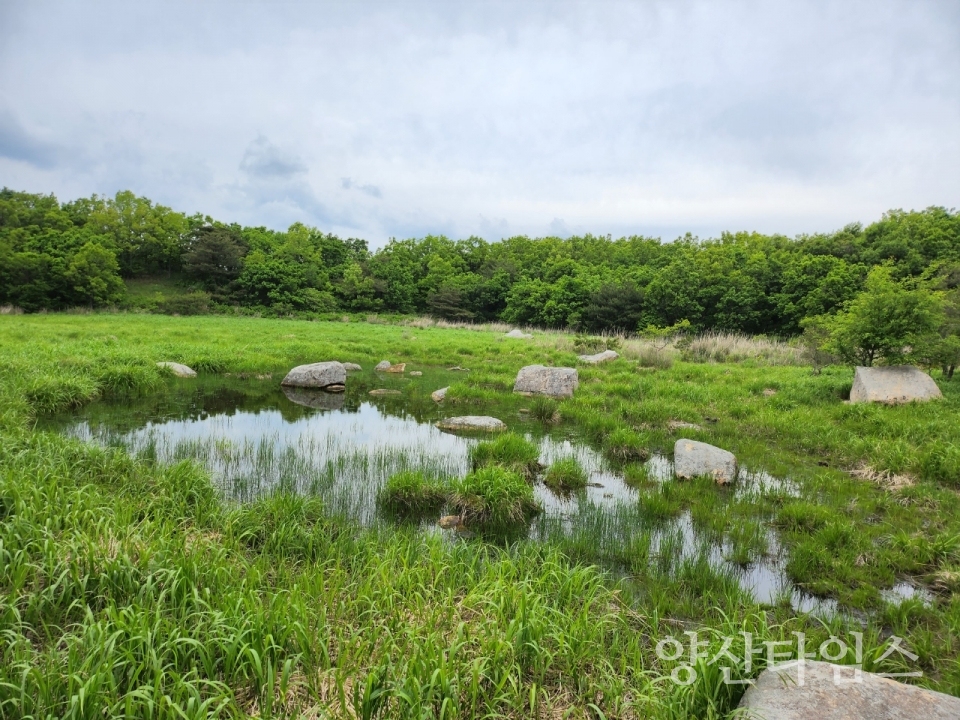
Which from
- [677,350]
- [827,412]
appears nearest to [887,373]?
[827,412]

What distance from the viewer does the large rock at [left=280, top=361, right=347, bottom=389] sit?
14805 mm

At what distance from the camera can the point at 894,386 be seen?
10594 millimetres

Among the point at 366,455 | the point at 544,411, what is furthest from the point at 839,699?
the point at 544,411

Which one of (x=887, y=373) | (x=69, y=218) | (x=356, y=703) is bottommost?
(x=356, y=703)

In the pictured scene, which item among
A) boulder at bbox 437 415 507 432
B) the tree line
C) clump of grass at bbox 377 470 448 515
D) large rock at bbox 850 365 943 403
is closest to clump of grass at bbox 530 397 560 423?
boulder at bbox 437 415 507 432

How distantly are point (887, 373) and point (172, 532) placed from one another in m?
13.9

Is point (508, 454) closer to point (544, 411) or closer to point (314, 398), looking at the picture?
Result: point (544, 411)

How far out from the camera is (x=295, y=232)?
70.8 m

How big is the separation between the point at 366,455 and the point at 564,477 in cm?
327

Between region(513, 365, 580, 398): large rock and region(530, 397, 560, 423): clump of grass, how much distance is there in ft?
4.88

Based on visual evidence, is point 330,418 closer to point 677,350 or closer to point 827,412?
point 827,412

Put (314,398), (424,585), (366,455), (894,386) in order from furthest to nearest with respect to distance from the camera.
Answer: (314,398), (894,386), (366,455), (424,585)

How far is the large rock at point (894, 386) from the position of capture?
1038 centimetres

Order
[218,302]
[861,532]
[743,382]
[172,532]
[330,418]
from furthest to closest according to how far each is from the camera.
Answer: [218,302], [743,382], [330,418], [861,532], [172,532]
